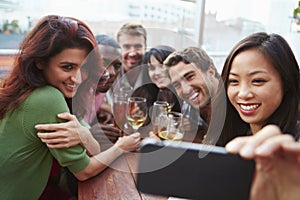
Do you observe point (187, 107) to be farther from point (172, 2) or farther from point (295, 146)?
point (172, 2)

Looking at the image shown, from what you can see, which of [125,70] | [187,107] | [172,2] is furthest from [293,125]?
[172,2]

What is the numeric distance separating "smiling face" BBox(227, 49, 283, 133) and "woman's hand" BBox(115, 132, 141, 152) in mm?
441

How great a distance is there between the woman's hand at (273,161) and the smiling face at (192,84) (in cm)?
114

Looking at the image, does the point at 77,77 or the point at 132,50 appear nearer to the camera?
the point at 77,77

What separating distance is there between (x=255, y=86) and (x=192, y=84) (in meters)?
0.65

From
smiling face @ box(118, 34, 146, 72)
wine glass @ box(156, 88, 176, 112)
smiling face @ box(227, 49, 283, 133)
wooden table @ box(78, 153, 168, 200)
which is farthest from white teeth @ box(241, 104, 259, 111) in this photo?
smiling face @ box(118, 34, 146, 72)

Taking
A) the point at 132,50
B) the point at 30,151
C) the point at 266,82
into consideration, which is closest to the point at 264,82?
the point at 266,82

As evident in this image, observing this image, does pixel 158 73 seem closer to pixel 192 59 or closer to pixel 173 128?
pixel 192 59

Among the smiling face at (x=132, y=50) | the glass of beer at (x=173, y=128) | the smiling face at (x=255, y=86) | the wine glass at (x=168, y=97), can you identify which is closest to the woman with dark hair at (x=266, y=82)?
Answer: the smiling face at (x=255, y=86)

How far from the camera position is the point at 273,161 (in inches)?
17.8

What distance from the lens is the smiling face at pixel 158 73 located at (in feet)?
5.86

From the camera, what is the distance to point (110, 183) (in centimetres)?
105

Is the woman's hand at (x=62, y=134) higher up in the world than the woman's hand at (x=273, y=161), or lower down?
lower down

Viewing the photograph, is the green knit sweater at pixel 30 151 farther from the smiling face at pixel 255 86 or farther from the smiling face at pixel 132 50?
the smiling face at pixel 132 50
